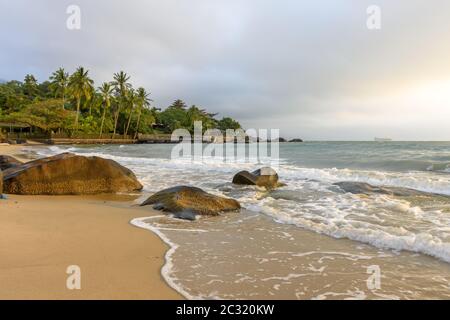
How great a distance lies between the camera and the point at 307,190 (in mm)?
10961

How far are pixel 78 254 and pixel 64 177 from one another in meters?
5.69

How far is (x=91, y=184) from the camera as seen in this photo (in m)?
9.34

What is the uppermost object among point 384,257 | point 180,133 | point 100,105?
point 100,105

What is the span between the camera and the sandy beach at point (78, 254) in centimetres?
314

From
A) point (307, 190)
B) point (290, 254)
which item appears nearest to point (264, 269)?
point (290, 254)

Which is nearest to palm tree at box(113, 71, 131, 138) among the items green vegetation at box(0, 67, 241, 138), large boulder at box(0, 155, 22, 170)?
green vegetation at box(0, 67, 241, 138)

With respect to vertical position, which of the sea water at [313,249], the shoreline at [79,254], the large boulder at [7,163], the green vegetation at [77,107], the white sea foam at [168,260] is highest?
the green vegetation at [77,107]

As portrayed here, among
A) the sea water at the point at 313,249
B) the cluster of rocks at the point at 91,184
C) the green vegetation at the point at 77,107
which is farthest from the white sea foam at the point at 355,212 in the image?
the green vegetation at the point at 77,107

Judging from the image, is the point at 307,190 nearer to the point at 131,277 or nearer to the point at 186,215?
the point at 186,215

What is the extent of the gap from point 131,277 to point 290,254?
7.52ft

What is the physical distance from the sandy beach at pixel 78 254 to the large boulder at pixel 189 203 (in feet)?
2.21

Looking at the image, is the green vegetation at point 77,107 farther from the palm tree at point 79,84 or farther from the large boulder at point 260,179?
the large boulder at point 260,179

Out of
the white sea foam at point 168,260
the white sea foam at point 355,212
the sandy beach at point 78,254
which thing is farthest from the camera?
the white sea foam at point 355,212

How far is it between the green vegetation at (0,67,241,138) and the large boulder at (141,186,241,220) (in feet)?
180
